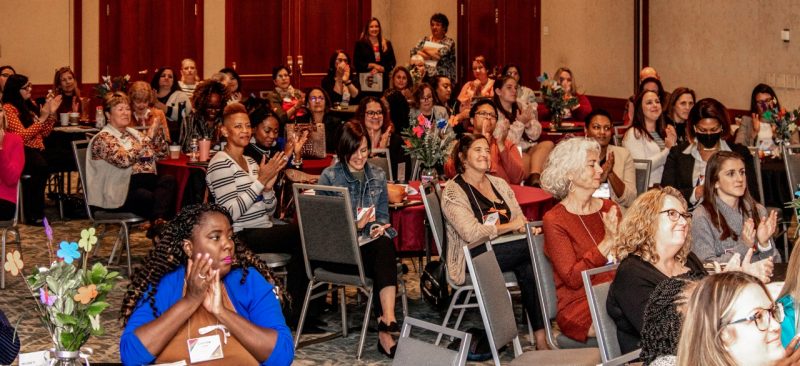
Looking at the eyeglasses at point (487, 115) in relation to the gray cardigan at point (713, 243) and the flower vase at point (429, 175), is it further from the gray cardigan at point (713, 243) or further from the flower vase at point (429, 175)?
the gray cardigan at point (713, 243)

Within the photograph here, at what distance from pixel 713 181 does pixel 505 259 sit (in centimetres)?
113

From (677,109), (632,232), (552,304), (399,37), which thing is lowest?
(552,304)

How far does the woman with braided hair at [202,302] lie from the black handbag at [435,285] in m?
2.76

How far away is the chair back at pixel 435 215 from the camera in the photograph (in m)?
6.39

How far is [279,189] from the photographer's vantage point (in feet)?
25.4

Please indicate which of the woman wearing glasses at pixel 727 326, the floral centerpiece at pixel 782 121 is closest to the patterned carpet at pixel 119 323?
the floral centerpiece at pixel 782 121

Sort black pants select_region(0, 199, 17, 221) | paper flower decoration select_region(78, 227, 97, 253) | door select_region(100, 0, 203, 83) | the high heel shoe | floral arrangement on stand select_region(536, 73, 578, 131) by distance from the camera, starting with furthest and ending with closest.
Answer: door select_region(100, 0, 203, 83) < floral arrangement on stand select_region(536, 73, 578, 131) < black pants select_region(0, 199, 17, 221) < the high heel shoe < paper flower decoration select_region(78, 227, 97, 253)

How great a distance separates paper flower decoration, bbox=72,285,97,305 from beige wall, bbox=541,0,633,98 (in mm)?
11138

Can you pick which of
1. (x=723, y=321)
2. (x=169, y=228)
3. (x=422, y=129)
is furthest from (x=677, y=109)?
(x=723, y=321)

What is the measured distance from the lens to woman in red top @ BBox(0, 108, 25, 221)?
748 centimetres

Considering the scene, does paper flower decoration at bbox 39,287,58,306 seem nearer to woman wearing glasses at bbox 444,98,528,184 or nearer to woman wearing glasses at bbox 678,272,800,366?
woman wearing glasses at bbox 678,272,800,366

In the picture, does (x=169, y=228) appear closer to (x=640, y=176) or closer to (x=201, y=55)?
(x=640, y=176)

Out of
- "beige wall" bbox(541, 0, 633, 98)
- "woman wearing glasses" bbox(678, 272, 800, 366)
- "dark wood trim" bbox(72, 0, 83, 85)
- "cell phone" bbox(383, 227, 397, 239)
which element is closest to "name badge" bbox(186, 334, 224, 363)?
"woman wearing glasses" bbox(678, 272, 800, 366)

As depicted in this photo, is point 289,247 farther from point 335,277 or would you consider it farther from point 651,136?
point 651,136
